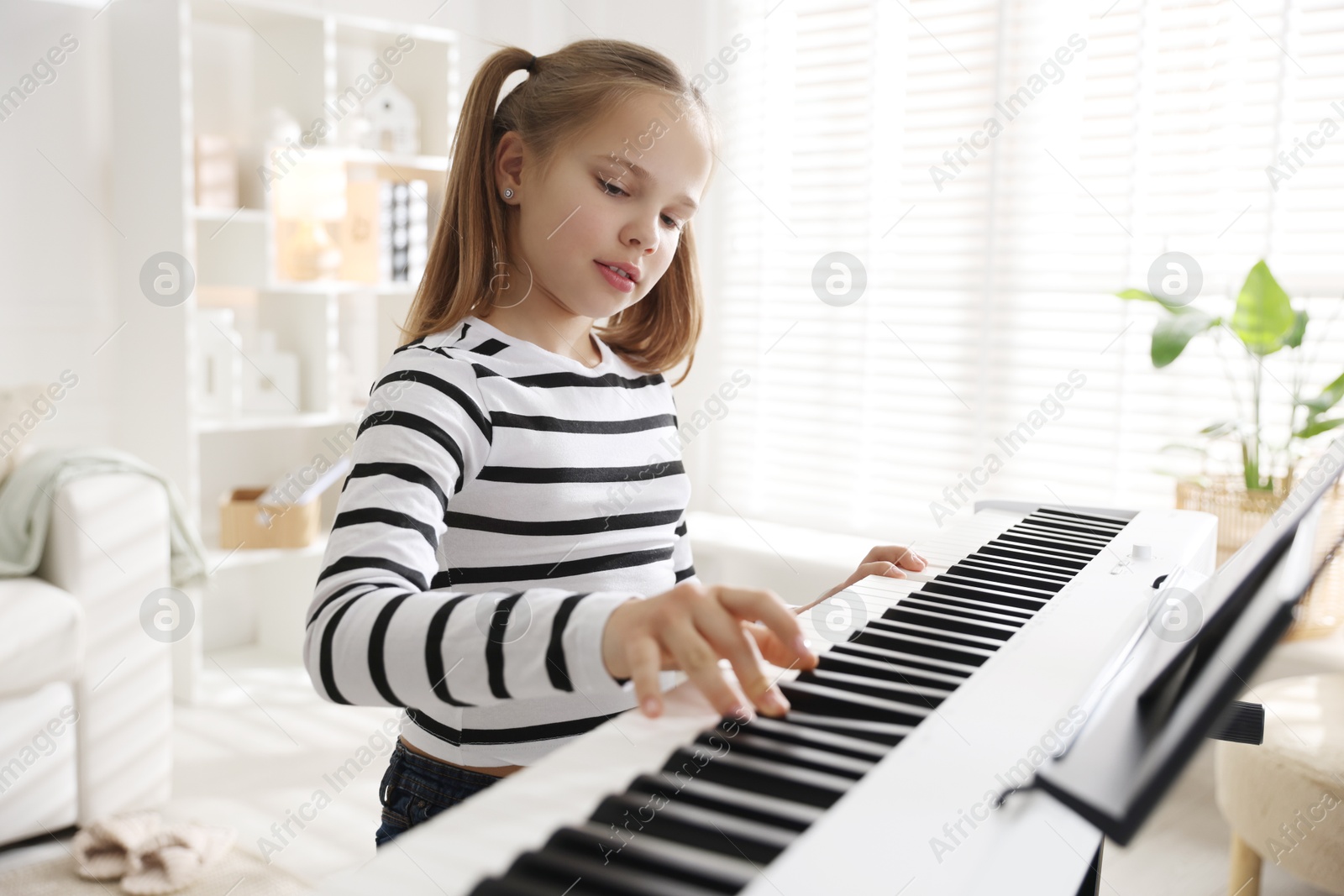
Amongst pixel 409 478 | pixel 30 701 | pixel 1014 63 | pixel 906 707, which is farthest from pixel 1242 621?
pixel 1014 63

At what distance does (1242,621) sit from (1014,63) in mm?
2374

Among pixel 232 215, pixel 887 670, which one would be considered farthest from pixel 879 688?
pixel 232 215

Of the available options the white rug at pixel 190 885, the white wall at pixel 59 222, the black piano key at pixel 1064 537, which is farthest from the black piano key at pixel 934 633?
the white wall at pixel 59 222

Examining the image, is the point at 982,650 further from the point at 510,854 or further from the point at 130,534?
the point at 130,534

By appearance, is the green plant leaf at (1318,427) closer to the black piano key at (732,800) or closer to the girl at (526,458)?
the girl at (526,458)

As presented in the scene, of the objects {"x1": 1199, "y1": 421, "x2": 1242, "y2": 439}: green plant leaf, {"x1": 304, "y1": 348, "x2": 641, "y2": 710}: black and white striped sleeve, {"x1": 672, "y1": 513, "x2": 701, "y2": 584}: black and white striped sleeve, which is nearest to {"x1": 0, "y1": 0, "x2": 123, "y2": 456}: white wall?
{"x1": 672, "y1": 513, "x2": 701, "y2": 584}: black and white striped sleeve

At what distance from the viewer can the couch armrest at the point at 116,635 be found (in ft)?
6.38

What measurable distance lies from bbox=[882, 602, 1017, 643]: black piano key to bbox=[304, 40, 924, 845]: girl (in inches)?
6.0

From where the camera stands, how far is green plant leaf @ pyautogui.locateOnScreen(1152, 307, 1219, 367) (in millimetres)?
2070

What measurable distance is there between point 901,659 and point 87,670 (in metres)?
1.78

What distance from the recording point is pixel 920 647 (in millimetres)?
692

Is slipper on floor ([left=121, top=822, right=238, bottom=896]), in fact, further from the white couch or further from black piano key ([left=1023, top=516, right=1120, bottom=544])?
black piano key ([left=1023, top=516, right=1120, bottom=544])

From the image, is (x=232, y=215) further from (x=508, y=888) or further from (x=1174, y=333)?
(x=508, y=888)

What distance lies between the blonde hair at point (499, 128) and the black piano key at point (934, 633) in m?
0.50
